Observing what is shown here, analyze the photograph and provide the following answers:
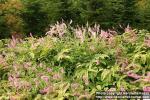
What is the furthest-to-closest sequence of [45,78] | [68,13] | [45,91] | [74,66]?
[68,13]
[74,66]
[45,78]
[45,91]

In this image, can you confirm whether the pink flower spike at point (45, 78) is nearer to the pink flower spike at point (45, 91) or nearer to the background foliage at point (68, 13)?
the pink flower spike at point (45, 91)

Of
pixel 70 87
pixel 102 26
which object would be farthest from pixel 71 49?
pixel 102 26

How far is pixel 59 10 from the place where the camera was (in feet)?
34.0

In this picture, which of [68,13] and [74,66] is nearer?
[74,66]

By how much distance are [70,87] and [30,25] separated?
13.9 feet

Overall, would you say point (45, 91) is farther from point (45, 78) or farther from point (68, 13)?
point (68, 13)

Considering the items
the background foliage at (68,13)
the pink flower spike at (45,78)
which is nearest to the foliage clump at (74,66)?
the pink flower spike at (45,78)

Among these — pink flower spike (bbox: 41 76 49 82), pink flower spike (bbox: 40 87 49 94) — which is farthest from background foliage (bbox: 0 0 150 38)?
pink flower spike (bbox: 40 87 49 94)

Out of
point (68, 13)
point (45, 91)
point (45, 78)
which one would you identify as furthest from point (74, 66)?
point (68, 13)

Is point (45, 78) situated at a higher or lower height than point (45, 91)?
higher

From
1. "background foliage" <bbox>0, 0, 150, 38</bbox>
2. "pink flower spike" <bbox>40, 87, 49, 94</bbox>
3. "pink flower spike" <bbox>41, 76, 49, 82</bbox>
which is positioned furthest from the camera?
"background foliage" <bbox>0, 0, 150, 38</bbox>

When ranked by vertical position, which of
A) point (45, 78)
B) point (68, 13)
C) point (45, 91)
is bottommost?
point (45, 91)

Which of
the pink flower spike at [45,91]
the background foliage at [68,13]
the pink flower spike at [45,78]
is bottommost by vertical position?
the pink flower spike at [45,91]

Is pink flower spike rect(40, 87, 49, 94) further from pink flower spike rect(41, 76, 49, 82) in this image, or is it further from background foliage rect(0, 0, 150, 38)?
background foliage rect(0, 0, 150, 38)
